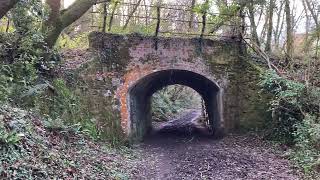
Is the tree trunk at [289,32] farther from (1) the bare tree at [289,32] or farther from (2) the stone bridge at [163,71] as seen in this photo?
(2) the stone bridge at [163,71]

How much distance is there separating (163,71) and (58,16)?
4011 millimetres

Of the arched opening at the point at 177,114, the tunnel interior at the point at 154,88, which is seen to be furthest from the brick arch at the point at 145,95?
the arched opening at the point at 177,114

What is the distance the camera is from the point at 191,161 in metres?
9.91

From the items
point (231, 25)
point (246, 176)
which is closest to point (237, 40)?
point (231, 25)

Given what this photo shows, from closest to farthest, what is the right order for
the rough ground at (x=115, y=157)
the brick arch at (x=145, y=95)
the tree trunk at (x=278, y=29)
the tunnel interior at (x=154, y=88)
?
the rough ground at (x=115, y=157) < the brick arch at (x=145, y=95) < the tunnel interior at (x=154, y=88) < the tree trunk at (x=278, y=29)

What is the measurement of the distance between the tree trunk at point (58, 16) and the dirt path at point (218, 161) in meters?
4.44

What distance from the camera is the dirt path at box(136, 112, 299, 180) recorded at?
28.2ft

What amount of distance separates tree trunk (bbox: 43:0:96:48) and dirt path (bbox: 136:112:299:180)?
4.44 m

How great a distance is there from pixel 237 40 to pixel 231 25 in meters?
0.58

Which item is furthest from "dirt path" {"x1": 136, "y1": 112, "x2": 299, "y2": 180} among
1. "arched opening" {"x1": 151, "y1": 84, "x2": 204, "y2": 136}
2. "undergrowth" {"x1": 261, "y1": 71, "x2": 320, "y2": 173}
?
"arched opening" {"x1": 151, "y1": 84, "x2": 204, "y2": 136}

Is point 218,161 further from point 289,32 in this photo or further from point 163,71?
point 289,32

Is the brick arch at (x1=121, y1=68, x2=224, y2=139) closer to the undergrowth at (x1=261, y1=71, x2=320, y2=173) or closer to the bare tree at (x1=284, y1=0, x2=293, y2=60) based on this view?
the undergrowth at (x1=261, y1=71, x2=320, y2=173)

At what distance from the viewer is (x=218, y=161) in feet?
32.0

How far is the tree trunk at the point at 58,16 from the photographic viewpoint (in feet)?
36.6
